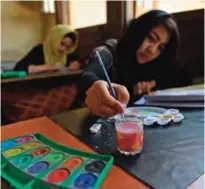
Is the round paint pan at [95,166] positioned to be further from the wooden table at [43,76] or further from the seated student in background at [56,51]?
the seated student in background at [56,51]

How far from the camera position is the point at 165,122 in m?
0.88

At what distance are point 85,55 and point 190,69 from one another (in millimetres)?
1175

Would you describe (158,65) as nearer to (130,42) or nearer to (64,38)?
(130,42)

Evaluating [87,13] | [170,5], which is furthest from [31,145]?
[87,13]

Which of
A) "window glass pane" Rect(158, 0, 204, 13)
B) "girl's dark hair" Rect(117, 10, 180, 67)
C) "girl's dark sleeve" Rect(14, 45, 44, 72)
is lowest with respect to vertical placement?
"girl's dark sleeve" Rect(14, 45, 44, 72)

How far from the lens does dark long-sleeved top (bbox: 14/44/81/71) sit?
2.56 m

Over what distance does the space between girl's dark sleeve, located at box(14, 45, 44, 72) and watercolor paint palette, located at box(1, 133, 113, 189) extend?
1.89 meters

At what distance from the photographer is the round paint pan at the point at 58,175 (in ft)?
1.82

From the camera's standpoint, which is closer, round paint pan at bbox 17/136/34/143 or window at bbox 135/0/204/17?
round paint pan at bbox 17/136/34/143

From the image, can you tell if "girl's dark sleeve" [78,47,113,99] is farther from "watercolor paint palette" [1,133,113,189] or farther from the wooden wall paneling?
the wooden wall paneling

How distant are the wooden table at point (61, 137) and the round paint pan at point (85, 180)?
0.02 meters

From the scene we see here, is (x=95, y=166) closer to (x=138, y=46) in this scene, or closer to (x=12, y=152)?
(x=12, y=152)

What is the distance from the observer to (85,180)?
56 centimetres

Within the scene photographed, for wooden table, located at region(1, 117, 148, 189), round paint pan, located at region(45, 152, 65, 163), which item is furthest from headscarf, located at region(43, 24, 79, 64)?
round paint pan, located at region(45, 152, 65, 163)
